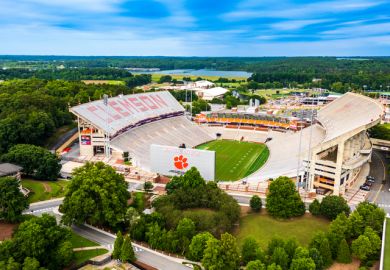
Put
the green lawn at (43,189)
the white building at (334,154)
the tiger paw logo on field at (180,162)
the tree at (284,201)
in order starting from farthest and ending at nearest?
the tiger paw logo on field at (180,162) < the white building at (334,154) < the green lawn at (43,189) < the tree at (284,201)

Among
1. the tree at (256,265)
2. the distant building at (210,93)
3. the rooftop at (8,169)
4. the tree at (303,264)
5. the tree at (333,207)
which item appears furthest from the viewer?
the distant building at (210,93)

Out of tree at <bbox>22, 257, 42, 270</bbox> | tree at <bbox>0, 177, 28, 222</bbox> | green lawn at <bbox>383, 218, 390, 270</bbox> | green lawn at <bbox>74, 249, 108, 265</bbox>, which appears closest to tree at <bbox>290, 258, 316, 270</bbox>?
green lawn at <bbox>383, 218, 390, 270</bbox>

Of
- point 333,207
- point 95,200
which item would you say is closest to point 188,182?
point 95,200

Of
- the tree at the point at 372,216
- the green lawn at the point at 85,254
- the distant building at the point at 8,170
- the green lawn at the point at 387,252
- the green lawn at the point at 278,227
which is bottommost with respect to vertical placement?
the green lawn at the point at 85,254

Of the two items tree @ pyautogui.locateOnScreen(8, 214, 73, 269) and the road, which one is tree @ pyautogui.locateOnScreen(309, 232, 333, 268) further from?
tree @ pyautogui.locateOnScreen(8, 214, 73, 269)

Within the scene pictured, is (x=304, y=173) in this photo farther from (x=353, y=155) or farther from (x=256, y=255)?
(x=256, y=255)

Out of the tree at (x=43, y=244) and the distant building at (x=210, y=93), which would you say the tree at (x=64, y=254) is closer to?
the tree at (x=43, y=244)

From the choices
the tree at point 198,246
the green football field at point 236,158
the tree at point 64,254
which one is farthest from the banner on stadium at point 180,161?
the tree at point 64,254

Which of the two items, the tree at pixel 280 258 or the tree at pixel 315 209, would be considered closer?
the tree at pixel 280 258
